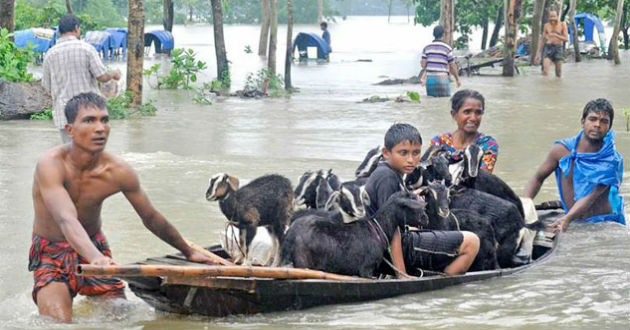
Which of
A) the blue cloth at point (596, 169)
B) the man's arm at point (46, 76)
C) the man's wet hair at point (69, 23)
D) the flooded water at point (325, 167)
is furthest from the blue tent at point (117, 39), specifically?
the blue cloth at point (596, 169)

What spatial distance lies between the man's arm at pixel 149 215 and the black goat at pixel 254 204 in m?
0.29

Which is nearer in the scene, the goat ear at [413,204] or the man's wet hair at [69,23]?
the goat ear at [413,204]

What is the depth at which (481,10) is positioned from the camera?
35.6 metres

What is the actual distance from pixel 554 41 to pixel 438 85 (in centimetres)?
684

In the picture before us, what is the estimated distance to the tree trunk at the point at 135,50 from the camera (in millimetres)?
17078

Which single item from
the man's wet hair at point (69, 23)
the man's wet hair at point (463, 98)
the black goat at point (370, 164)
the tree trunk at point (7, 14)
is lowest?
the black goat at point (370, 164)

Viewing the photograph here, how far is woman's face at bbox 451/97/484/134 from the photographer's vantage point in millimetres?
7793

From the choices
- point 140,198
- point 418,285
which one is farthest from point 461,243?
point 140,198

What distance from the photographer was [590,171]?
8477 mm

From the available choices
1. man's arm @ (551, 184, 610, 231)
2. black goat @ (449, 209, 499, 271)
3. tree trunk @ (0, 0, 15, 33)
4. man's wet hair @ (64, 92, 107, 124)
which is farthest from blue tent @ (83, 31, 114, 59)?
man's wet hair @ (64, 92, 107, 124)

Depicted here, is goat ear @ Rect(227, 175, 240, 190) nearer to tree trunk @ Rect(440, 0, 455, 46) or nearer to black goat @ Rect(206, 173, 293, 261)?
black goat @ Rect(206, 173, 293, 261)

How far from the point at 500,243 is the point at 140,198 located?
2.60 m

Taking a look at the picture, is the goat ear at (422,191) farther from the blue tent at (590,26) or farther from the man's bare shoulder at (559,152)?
the blue tent at (590,26)

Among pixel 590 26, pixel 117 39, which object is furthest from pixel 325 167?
pixel 590 26
